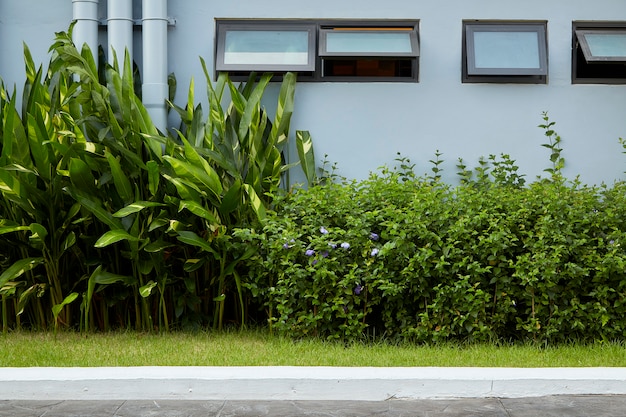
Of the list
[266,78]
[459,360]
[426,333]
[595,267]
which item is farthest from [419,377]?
[266,78]

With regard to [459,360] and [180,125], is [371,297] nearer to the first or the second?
[459,360]

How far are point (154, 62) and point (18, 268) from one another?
86.6 inches

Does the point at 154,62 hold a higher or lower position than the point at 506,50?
lower

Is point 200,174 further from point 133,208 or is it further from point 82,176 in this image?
point 82,176

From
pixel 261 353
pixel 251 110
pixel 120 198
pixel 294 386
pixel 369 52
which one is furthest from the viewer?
pixel 369 52

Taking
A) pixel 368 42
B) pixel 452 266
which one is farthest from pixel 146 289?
pixel 368 42

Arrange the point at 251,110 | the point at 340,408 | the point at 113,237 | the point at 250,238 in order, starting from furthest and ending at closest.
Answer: the point at 251,110, the point at 250,238, the point at 113,237, the point at 340,408

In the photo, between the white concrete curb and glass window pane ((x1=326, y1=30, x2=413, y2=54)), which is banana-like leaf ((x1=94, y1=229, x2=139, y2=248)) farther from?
glass window pane ((x1=326, y1=30, x2=413, y2=54))

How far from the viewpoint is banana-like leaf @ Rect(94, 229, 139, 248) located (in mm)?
6547

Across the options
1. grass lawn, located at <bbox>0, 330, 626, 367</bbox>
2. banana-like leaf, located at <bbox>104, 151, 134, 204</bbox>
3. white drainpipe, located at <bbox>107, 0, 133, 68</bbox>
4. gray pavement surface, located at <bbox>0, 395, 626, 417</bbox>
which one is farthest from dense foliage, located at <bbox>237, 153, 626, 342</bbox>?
white drainpipe, located at <bbox>107, 0, 133, 68</bbox>

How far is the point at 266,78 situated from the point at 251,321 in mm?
2227

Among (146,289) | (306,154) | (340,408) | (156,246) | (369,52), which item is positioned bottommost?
(340,408)

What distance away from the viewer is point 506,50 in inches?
312

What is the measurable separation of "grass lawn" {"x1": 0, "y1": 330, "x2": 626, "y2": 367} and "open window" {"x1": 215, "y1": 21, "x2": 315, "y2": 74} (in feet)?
8.31
